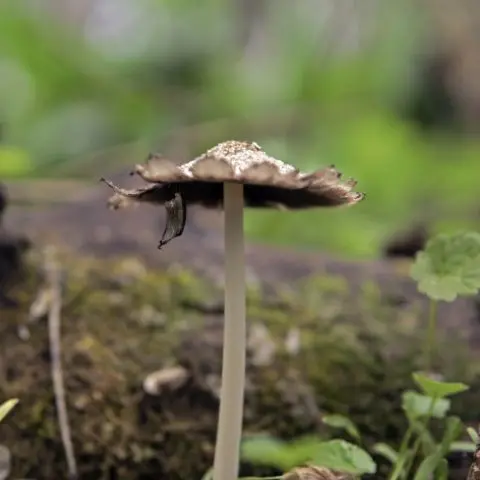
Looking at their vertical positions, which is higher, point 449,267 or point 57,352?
point 449,267

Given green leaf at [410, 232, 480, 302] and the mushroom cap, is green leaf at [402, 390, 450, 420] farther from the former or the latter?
the mushroom cap

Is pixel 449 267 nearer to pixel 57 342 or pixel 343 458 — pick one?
pixel 343 458

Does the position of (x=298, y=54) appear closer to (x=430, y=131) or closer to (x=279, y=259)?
(x=430, y=131)

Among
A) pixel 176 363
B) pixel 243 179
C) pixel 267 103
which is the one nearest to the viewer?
pixel 243 179

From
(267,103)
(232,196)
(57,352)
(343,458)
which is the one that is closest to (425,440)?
(343,458)

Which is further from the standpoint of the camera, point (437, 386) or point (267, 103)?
point (267, 103)

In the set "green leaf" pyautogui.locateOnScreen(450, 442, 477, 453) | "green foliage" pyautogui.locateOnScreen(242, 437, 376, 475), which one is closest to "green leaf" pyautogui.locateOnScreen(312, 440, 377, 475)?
"green foliage" pyautogui.locateOnScreen(242, 437, 376, 475)

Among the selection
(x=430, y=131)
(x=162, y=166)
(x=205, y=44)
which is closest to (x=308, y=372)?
(x=162, y=166)
